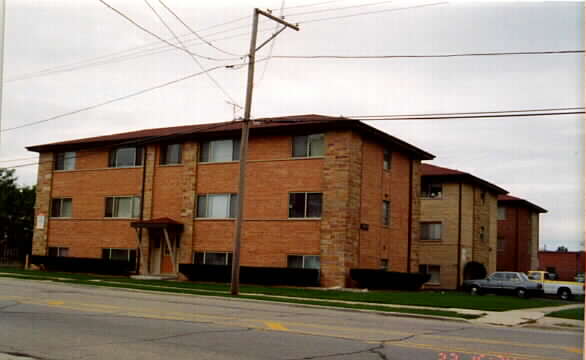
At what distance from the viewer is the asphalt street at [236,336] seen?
401 inches

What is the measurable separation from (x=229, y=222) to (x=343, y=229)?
6.52 m

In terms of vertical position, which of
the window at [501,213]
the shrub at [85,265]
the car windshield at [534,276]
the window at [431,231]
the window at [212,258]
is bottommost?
the shrub at [85,265]

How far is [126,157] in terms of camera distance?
39000mm

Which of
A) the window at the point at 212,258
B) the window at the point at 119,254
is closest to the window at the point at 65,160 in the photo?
the window at the point at 119,254

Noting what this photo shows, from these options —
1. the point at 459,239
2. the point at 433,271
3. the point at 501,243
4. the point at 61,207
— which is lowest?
the point at 433,271

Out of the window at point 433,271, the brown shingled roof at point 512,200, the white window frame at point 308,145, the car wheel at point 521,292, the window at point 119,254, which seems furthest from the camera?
the brown shingled roof at point 512,200

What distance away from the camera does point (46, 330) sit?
481 inches

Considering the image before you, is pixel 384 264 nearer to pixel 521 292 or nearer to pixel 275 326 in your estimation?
pixel 521 292

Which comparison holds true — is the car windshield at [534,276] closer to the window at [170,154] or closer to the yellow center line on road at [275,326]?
the window at [170,154]

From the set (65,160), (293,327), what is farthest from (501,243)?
(293,327)

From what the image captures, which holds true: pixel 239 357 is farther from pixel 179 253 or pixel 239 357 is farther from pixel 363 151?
pixel 179 253

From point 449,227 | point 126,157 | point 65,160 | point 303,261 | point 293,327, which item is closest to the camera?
point 293,327

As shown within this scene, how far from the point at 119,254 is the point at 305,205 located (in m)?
12.3

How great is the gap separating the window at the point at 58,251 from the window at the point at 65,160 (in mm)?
4809
